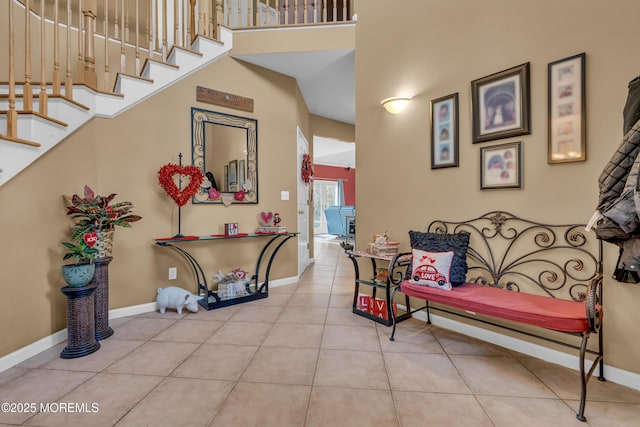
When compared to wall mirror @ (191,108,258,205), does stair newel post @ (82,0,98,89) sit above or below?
above

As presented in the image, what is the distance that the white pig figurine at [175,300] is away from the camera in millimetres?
2770

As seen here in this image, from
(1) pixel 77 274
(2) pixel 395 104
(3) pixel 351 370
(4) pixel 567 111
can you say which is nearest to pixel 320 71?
(2) pixel 395 104

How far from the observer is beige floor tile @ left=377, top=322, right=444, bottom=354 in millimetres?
2070

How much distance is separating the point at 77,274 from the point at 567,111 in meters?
3.44

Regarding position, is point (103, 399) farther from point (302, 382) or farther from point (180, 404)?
point (302, 382)

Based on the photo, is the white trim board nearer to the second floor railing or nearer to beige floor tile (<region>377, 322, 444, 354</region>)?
the second floor railing

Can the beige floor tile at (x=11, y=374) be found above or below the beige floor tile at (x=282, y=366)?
below

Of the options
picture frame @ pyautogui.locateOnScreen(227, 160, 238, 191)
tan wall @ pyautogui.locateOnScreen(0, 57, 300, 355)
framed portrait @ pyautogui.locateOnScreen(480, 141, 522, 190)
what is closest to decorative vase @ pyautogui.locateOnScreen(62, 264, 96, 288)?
tan wall @ pyautogui.locateOnScreen(0, 57, 300, 355)

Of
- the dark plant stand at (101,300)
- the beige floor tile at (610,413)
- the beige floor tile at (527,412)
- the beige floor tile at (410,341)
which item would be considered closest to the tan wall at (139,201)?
the dark plant stand at (101,300)

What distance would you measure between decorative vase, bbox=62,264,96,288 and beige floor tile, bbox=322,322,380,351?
179cm

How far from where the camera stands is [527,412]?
142 centimetres

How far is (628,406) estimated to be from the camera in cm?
145

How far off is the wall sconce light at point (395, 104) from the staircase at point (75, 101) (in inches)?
79.5

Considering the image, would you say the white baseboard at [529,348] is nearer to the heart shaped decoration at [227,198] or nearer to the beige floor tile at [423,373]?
the beige floor tile at [423,373]
